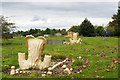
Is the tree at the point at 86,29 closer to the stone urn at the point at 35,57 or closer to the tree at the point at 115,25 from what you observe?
the tree at the point at 115,25

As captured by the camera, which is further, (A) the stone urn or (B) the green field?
(A) the stone urn

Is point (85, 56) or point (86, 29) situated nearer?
point (85, 56)

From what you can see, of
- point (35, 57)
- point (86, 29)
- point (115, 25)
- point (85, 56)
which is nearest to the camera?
point (35, 57)

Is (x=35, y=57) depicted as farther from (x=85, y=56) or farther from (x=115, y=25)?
(x=115, y=25)

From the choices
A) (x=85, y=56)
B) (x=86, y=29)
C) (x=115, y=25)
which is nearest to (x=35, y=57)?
(x=85, y=56)

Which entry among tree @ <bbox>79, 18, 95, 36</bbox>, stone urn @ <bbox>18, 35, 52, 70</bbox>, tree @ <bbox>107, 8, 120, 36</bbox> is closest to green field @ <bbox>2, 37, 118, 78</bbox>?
stone urn @ <bbox>18, 35, 52, 70</bbox>

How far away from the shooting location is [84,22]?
41.5m

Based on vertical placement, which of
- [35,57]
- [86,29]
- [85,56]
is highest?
[86,29]

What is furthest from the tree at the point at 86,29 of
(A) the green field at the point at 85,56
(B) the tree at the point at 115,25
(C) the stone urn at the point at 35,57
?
(C) the stone urn at the point at 35,57

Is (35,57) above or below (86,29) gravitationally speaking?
below

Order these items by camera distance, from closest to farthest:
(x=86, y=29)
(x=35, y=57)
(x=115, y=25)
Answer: (x=35, y=57) → (x=115, y=25) → (x=86, y=29)

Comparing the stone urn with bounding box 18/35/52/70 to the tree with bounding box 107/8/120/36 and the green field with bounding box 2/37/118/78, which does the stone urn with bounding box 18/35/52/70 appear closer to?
the green field with bounding box 2/37/118/78

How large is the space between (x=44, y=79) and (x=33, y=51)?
2.06m

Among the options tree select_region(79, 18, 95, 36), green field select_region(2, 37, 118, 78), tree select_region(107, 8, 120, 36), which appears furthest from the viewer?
tree select_region(79, 18, 95, 36)
